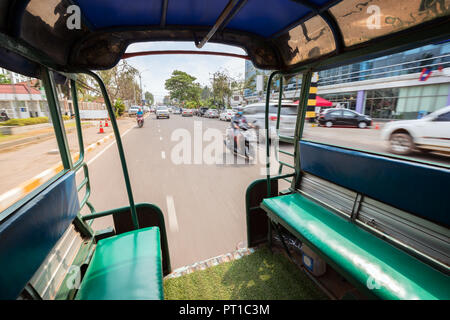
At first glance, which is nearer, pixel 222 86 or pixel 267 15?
pixel 267 15

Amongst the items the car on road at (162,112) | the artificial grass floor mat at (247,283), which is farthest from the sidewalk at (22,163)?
the car on road at (162,112)

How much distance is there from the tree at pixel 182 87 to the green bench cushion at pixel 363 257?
55.4m

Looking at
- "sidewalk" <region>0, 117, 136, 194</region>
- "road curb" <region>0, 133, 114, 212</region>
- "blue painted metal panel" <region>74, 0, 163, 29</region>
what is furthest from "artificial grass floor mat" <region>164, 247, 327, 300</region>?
"sidewalk" <region>0, 117, 136, 194</region>

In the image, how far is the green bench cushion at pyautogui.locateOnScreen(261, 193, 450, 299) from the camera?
1.40m

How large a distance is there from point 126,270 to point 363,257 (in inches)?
70.6

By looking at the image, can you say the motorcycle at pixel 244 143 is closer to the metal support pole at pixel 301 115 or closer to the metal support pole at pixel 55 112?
the metal support pole at pixel 301 115

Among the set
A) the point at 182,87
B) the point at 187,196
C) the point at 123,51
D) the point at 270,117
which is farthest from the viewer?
the point at 182,87

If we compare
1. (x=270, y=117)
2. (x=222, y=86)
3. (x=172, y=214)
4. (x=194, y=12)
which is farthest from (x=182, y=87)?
(x=194, y=12)

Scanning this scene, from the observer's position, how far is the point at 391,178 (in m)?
1.94

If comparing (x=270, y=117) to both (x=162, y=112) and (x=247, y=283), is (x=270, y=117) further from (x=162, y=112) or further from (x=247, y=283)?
(x=162, y=112)

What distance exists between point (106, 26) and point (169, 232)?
102 inches

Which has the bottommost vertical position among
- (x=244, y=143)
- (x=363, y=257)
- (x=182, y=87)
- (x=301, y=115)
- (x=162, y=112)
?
(x=244, y=143)

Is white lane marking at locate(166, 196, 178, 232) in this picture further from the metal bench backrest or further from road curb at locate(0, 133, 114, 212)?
road curb at locate(0, 133, 114, 212)

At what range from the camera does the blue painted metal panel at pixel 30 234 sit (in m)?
1.08
